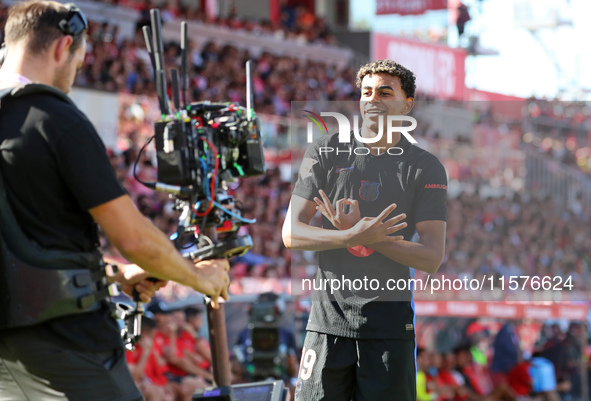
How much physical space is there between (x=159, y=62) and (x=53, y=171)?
106 centimetres

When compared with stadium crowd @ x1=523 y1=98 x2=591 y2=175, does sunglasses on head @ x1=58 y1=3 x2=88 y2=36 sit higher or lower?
higher

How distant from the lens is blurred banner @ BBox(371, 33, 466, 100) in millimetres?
22188

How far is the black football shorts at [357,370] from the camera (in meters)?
3.39

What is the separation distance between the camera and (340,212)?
11.8ft

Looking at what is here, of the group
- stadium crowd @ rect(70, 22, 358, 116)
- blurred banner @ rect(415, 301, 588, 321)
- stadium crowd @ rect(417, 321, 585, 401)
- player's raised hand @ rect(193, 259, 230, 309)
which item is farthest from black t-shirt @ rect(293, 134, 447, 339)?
stadium crowd @ rect(70, 22, 358, 116)

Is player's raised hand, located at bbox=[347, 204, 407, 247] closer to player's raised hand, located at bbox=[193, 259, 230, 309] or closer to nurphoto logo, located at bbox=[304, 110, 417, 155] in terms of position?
nurphoto logo, located at bbox=[304, 110, 417, 155]

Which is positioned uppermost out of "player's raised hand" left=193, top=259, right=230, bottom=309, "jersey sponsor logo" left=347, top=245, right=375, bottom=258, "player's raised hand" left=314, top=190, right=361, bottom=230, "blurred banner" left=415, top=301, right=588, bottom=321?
"player's raised hand" left=314, top=190, right=361, bottom=230

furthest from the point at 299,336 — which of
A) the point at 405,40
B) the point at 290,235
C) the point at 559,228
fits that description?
the point at 405,40

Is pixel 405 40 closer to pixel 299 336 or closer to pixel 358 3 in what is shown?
pixel 358 3

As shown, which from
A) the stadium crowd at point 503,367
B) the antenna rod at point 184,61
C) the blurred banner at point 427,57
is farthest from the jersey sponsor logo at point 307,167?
the blurred banner at point 427,57

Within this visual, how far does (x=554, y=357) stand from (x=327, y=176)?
25.1 ft

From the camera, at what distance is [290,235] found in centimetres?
366

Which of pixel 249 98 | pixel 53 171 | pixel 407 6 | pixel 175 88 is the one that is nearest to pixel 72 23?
pixel 53 171

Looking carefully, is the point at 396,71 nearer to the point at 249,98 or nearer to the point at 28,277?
the point at 249,98
